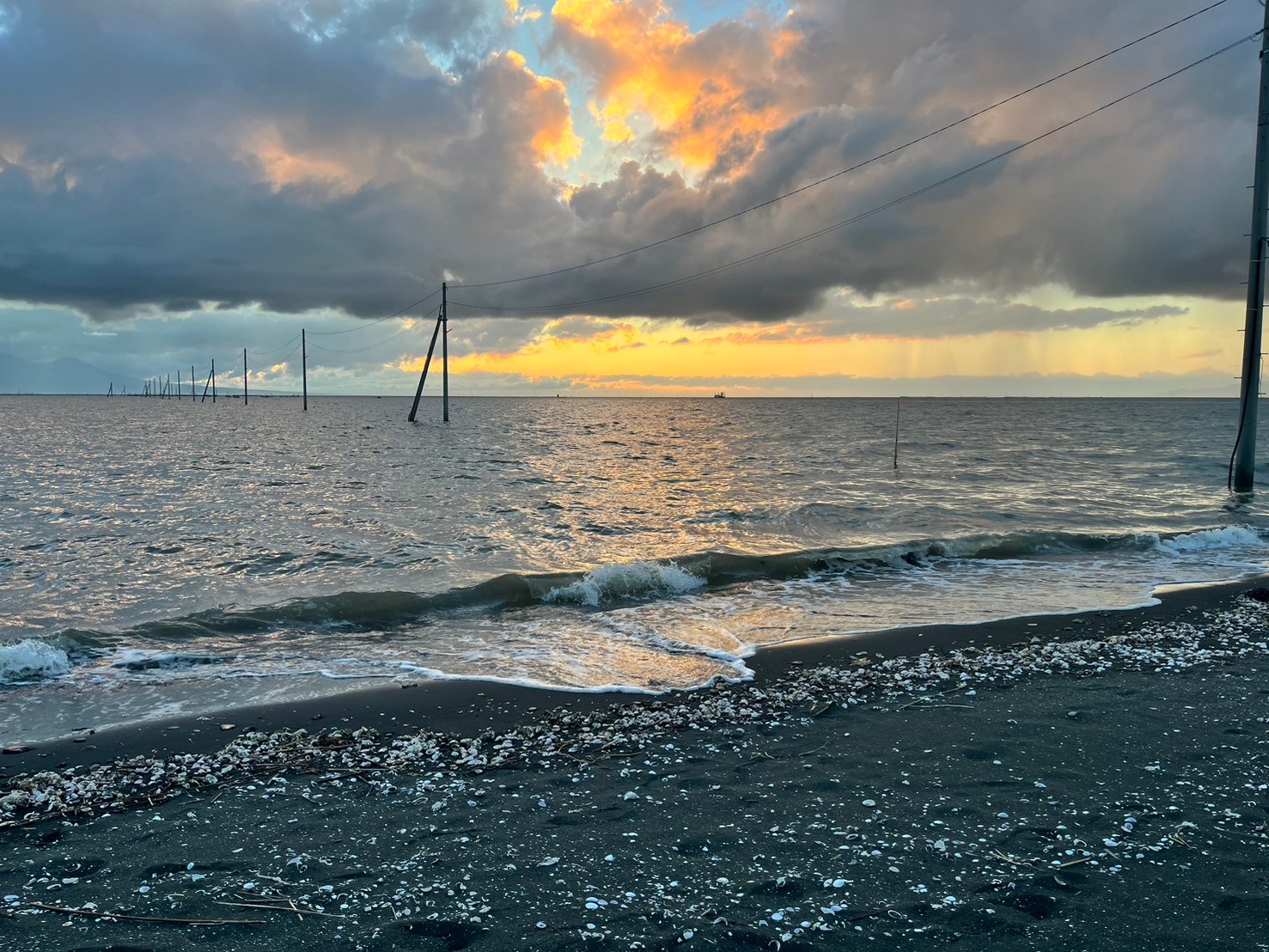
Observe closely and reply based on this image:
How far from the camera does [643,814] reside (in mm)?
5730

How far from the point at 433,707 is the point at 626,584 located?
7.36 metres

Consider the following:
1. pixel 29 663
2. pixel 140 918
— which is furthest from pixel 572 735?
pixel 29 663

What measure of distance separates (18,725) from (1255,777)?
39.0 feet

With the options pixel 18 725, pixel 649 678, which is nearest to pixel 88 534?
pixel 18 725

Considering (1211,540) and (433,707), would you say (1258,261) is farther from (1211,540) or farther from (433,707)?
(433,707)

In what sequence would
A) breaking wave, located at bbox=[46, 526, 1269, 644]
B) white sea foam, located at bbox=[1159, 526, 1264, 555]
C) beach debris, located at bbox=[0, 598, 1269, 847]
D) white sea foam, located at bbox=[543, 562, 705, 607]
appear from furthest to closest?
1. white sea foam, located at bbox=[1159, 526, 1264, 555]
2. white sea foam, located at bbox=[543, 562, 705, 607]
3. breaking wave, located at bbox=[46, 526, 1269, 644]
4. beach debris, located at bbox=[0, 598, 1269, 847]

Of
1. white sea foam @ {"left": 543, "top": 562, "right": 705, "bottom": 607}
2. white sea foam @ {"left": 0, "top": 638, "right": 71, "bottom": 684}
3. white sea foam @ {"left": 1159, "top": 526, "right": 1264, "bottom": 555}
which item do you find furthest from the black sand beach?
white sea foam @ {"left": 1159, "top": 526, "right": 1264, "bottom": 555}

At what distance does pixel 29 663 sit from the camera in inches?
397

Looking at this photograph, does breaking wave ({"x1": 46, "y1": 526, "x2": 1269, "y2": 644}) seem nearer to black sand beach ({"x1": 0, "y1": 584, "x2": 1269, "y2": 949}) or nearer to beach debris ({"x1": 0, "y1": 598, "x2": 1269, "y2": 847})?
beach debris ({"x1": 0, "y1": 598, "x2": 1269, "y2": 847})

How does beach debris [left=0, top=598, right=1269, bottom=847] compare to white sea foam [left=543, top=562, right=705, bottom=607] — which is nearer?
beach debris [left=0, top=598, right=1269, bottom=847]

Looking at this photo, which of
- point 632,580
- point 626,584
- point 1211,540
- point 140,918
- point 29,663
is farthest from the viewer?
point 1211,540

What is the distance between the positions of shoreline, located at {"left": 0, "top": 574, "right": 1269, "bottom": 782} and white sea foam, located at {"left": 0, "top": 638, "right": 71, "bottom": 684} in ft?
9.60

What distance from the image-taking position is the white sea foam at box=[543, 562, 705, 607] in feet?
49.8

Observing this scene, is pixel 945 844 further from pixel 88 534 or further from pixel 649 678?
pixel 88 534
